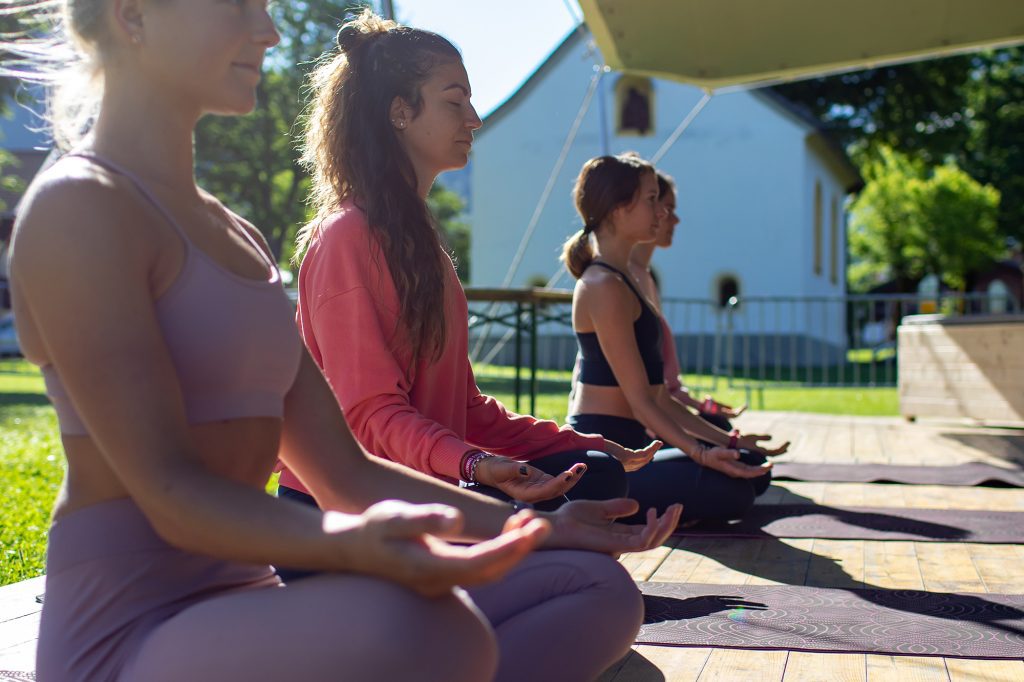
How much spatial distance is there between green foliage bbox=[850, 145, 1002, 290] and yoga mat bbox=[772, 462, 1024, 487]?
36.4m

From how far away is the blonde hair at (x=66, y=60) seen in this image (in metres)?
1.40

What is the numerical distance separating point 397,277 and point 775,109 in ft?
84.5

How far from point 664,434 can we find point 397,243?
6.54ft

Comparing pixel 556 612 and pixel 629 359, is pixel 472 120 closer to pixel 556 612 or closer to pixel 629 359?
pixel 556 612

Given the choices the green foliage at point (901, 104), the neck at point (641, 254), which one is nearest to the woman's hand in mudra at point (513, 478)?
the neck at point (641, 254)

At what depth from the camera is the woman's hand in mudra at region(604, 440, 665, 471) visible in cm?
276

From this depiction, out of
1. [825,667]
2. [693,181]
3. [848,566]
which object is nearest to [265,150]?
[693,181]

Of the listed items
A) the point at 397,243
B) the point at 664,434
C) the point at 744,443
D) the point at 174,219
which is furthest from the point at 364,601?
the point at 744,443

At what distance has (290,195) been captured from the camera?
31.7 metres

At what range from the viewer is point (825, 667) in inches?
100

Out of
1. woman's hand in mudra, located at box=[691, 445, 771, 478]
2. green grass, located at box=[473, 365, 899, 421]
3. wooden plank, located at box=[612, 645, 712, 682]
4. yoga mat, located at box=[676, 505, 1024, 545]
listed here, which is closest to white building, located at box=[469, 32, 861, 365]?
green grass, located at box=[473, 365, 899, 421]

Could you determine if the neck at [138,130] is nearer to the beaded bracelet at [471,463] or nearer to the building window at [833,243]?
the beaded bracelet at [471,463]

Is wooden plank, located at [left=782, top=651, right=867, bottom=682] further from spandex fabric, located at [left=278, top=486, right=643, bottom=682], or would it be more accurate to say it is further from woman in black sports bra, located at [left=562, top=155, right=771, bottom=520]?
woman in black sports bra, located at [left=562, top=155, right=771, bottom=520]

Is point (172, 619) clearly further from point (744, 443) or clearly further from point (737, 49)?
point (737, 49)
